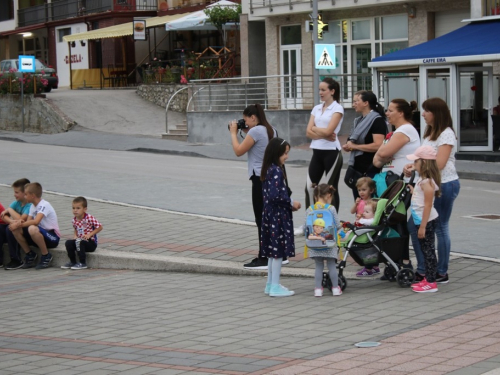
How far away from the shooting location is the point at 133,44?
1746 inches

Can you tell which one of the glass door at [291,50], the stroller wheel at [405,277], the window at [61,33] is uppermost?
the window at [61,33]

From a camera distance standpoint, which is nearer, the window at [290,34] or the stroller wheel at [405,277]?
the stroller wheel at [405,277]

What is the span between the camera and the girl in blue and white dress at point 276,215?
341 inches

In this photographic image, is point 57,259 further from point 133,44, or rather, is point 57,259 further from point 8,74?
point 133,44

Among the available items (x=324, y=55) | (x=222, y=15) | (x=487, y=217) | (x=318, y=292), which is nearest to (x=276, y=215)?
(x=318, y=292)

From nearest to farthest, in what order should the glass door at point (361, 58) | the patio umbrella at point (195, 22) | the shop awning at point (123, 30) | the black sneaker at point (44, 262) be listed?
the black sneaker at point (44, 262) → the glass door at point (361, 58) → the patio umbrella at point (195, 22) → the shop awning at point (123, 30)

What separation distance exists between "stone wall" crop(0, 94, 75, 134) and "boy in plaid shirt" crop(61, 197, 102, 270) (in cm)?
2113

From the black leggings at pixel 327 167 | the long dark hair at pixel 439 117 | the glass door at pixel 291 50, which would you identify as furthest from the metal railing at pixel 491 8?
the long dark hair at pixel 439 117

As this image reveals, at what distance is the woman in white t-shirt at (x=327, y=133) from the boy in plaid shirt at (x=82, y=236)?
2.71 m

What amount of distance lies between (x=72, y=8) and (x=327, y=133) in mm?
41061

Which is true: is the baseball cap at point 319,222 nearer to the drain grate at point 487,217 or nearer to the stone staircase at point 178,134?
the drain grate at point 487,217

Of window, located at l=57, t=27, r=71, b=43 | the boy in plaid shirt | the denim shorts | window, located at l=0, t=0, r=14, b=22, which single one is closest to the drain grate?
the boy in plaid shirt

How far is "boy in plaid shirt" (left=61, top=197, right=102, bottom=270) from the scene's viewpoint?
36.2 ft

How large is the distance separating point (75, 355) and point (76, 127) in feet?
83.6
